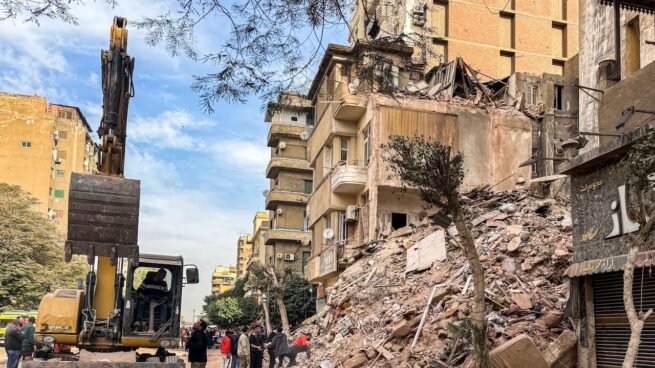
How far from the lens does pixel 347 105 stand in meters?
30.7

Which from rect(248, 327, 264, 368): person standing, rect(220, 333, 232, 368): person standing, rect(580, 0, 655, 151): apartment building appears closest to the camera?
rect(580, 0, 655, 151): apartment building

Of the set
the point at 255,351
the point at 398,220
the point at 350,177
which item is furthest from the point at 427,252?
the point at 350,177

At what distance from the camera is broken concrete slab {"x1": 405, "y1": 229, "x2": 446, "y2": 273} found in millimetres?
20828

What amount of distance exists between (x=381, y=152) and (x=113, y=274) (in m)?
18.7

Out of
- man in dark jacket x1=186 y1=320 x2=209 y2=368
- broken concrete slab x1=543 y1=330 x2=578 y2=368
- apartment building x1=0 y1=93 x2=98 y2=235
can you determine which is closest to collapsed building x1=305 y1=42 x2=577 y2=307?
man in dark jacket x1=186 y1=320 x2=209 y2=368

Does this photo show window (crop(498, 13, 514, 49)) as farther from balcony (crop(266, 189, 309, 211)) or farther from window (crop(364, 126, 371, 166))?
balcony (crop(266, 189, 309, 211))

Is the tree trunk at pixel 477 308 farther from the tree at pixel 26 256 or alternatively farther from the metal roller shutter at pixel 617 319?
the tree at pixel 26 256

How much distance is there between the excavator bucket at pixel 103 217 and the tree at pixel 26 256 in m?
37.7

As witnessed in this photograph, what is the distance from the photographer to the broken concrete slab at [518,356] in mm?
11094

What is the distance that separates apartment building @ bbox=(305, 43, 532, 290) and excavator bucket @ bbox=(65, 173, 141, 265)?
18.2 meters

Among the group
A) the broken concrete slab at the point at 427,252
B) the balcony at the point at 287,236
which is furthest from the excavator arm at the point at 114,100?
the balcony at the point at 287,236

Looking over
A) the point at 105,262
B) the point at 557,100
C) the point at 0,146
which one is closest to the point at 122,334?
the point at 105,262

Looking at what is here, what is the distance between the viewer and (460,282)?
56.6 feet

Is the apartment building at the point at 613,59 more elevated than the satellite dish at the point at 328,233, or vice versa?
the apartment building at the point at 613,59
